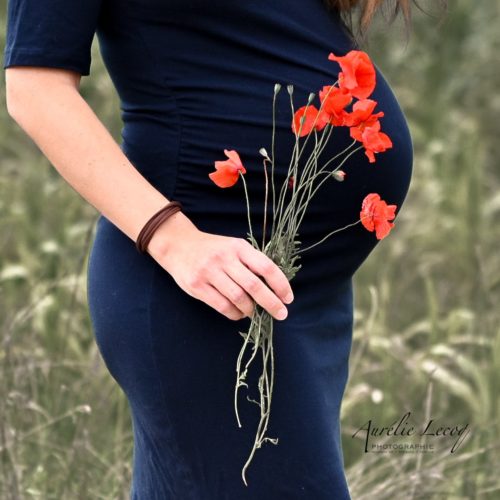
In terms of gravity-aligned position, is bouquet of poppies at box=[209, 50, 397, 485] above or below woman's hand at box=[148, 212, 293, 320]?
above

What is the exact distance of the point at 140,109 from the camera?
1573 millimetres

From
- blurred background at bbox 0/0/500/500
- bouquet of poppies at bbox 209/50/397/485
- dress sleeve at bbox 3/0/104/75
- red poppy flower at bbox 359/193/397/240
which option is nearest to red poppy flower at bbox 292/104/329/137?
bouquet of poppies at bbox 209/50/397/485

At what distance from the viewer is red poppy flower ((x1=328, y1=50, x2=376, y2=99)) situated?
1369 mm

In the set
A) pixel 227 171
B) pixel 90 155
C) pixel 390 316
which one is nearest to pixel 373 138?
pixel 227 171

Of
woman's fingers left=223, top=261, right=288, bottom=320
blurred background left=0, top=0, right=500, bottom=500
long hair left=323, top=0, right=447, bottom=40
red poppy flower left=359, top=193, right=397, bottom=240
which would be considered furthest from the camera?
blurred background left=0, top=0, right=500, bottom=500

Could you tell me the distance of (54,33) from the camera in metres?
1.43

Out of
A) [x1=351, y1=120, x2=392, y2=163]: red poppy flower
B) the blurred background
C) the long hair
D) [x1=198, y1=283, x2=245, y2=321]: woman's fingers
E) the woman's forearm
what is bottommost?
the blurred background

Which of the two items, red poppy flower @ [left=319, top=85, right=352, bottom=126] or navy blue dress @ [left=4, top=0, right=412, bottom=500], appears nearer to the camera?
red poppy flower @ [left=319, top=85, right=352, bottom=126]

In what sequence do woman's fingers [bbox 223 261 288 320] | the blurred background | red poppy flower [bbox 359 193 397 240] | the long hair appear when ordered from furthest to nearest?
the blurred background, the long hair, red poppy flower [bbox 359 193 397 240], woman's fingers [bbox 223 261 288 320]

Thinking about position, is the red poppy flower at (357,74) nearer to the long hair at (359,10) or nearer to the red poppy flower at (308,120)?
the red poppy flower at (308,120)

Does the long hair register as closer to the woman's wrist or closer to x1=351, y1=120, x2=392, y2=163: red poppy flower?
x1=351, y1=120, x2=392, y2=163: red poppy flower

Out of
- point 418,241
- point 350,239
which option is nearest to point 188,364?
point 350,239

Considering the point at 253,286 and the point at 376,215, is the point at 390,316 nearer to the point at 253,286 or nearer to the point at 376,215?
the point at 376,215

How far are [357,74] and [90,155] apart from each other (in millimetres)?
330
